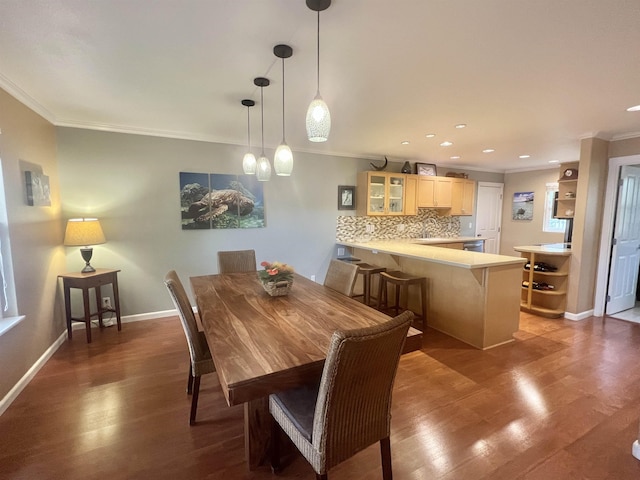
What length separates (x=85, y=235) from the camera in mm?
3008

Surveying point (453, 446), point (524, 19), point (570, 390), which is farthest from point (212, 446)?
point (524, 19)

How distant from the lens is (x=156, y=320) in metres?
3.69

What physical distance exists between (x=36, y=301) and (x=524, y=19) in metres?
3.96

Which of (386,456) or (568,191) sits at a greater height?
(568,191)

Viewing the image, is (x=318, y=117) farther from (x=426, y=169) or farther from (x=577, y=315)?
(x=426, y=169)

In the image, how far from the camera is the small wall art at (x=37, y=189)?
248 centimetres

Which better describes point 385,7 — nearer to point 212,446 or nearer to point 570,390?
point 212,446

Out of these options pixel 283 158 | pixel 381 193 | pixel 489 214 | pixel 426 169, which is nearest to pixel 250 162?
pixel 283 158

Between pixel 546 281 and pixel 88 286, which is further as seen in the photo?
pixel 546 281

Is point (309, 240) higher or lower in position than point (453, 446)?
higher

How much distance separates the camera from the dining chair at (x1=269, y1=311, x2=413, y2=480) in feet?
3.51

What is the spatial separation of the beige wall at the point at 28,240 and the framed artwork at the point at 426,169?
16.5ft

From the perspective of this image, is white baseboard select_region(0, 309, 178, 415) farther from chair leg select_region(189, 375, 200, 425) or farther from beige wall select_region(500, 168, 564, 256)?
beige wall select_region(500, 168, 564, 256)

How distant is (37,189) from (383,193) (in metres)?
4.22
